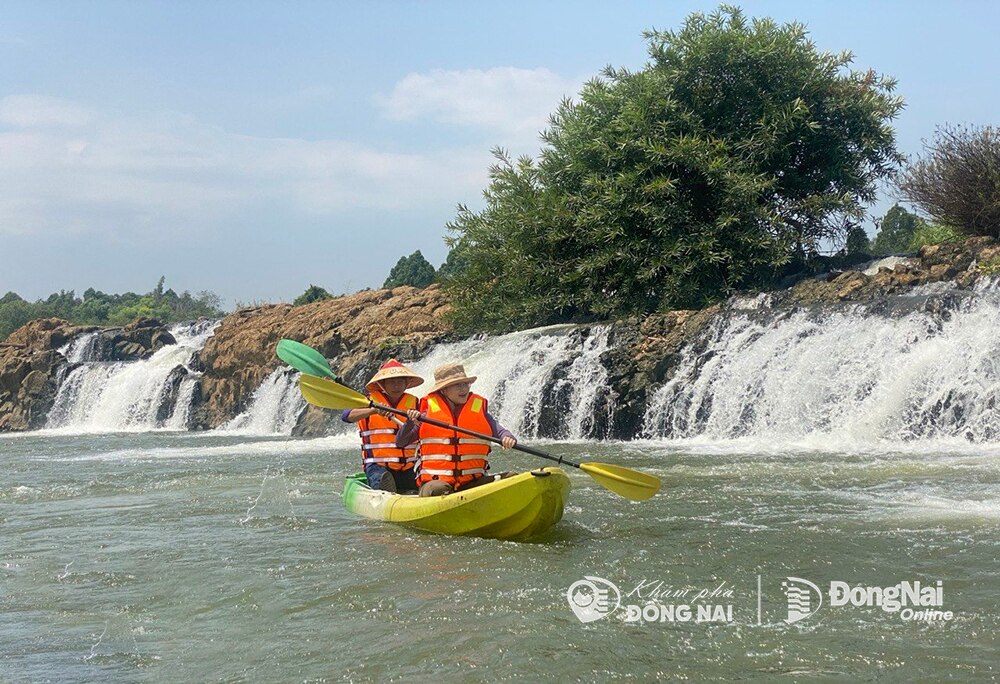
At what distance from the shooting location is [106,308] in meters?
59.0

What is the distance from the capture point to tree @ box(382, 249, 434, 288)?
44.8m

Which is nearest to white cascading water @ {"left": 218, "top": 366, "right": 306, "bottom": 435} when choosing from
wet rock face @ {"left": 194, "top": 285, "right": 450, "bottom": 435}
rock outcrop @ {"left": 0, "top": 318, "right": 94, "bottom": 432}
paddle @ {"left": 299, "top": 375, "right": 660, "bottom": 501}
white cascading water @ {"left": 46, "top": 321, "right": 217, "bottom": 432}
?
wet rock face @ {"left": 194, "top": 285, "right": 450, "bottom": 435}

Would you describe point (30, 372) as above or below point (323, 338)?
below

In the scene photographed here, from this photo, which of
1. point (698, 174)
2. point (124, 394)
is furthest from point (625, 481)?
point (124, 394)

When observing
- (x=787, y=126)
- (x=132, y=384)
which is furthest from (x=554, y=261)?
(x=132, y=384)

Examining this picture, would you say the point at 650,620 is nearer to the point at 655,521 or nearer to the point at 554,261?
the point at 655,521

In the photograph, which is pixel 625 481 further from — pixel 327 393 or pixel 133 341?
pixel 133 341

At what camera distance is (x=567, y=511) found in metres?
8.12

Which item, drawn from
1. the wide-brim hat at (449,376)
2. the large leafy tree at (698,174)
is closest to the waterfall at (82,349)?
the large leafy tree at (698,174)

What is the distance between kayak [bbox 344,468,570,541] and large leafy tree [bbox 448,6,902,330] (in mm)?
11856

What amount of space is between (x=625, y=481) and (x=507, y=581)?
174 centimetres

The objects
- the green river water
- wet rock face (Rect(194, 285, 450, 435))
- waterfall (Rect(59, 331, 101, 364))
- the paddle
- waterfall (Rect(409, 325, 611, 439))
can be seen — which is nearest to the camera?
the green river water

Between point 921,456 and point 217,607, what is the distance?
7.41 meters

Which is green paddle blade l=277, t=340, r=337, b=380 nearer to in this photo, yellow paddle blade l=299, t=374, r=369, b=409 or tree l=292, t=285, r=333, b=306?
yellow paddle blade l=299, t=374, r=369, b=409
